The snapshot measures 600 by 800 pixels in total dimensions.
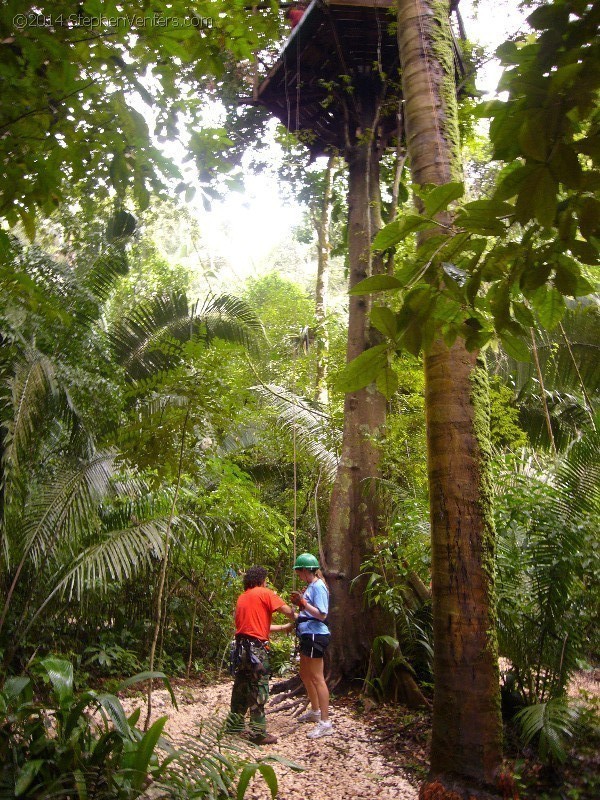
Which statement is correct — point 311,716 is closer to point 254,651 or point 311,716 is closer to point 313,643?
point 313,643

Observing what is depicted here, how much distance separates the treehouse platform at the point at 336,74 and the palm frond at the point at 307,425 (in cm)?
346

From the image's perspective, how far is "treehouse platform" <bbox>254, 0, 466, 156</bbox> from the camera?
6.24 m

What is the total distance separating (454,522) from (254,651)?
2.52 metres

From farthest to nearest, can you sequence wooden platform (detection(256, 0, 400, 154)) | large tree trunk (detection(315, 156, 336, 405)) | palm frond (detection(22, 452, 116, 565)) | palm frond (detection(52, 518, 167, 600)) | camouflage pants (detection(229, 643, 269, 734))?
large tree trunk (detection(315, 156, 336, 405))
wooden platform (detection(256, 0, 400, 154))
palm frond (detection(52, 518, 167, 600))
palm frond (detection(22, 452, 116, 565))
camouflage pants (detection(229, 643, 269, 734))

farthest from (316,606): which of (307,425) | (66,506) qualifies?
(307,425)

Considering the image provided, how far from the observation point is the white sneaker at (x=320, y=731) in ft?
15.9

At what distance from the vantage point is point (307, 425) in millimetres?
8539

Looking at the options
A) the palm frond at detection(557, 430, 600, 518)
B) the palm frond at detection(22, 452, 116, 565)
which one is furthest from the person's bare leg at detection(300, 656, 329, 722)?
the palm frond at detection(22, 452, 116, 565)

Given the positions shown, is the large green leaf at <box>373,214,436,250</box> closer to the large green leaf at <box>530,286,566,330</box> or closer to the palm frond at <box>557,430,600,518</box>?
the large green leaf at <box>530,286,566,330</box>

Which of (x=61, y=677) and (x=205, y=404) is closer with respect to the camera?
(x=61, y=677)

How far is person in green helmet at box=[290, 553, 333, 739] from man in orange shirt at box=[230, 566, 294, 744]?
169 mm

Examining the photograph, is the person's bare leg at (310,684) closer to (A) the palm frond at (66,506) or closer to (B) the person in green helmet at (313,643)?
(B) the person in green helmet at (313,643)

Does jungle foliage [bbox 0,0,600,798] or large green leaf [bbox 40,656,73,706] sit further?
large green leaf [bbox 40,656,73,706]

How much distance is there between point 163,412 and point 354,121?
195 inches
